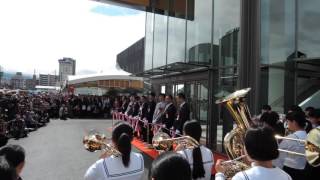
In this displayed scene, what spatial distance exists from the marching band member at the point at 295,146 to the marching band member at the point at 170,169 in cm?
288

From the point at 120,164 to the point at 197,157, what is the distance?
0.85m

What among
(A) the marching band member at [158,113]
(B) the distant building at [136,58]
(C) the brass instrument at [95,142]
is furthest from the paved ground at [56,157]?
(B) the distant building at [136,58]

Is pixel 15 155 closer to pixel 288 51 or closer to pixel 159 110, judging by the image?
pixel 288 51

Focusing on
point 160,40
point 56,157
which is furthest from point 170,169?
point 160,40

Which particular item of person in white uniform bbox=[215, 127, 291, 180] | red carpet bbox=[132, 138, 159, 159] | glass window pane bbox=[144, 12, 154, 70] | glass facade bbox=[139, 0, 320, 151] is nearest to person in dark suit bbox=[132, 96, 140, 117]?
red carpet bbox=[132, 138, 159, 159]

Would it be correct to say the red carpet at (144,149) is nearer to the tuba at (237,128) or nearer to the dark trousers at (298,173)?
the dark trousers at (298,173)

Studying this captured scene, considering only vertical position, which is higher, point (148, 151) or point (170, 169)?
point (170, 169)

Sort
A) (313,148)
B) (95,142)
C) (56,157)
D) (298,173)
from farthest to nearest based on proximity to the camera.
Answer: (56,157)
(298,173)
(95,142)
(313,148)

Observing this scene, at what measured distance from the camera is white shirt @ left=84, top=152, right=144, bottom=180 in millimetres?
3233

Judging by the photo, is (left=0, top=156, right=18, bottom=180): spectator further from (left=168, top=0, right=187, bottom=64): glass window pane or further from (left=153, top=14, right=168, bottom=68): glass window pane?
(left=153, top=14, right=168, bottom=68): glass window pane

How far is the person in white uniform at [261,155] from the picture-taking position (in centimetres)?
253

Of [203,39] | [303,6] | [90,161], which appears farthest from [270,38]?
[90,161]

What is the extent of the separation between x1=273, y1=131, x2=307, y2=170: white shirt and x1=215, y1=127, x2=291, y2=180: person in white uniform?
2.14 m

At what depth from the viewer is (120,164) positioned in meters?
3.33
